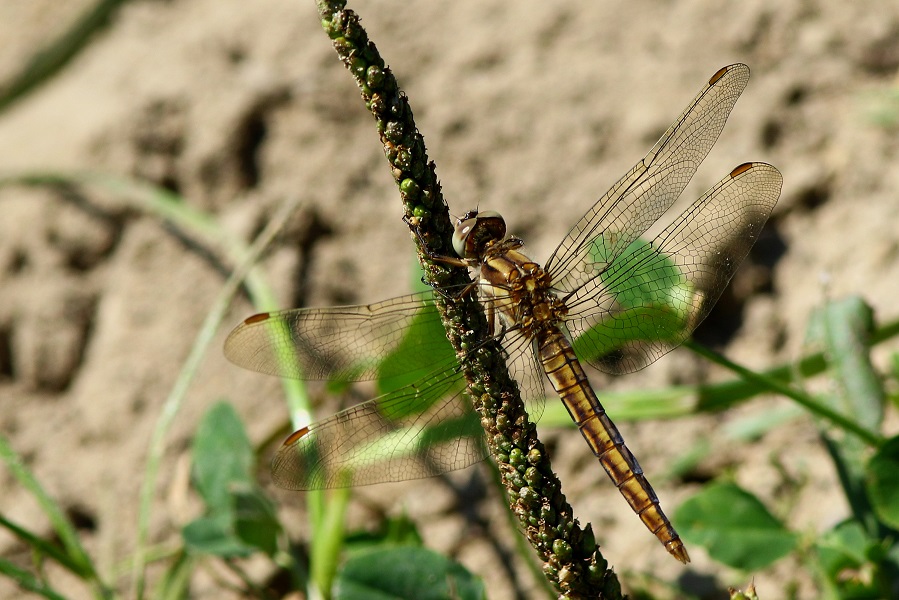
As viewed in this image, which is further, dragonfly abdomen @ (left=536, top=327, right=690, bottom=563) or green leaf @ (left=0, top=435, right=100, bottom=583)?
green leaf @ (left=0, top=435, right=100, bottom=583)

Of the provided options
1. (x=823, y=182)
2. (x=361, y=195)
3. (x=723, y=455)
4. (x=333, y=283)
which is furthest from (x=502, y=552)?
(x=823, y=182)

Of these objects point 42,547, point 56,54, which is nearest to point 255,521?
point 42,547

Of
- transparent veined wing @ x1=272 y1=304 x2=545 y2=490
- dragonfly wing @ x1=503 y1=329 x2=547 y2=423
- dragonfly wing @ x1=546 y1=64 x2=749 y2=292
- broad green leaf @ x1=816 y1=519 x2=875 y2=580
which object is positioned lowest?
broad green leaf @ x1=816 y1=519 x2=875 y2=580

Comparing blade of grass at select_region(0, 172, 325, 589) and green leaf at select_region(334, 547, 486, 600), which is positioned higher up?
blade of grass at select_region(0, 172, 325, 589)

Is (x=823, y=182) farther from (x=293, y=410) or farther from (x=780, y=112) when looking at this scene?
(x=293, y=410)

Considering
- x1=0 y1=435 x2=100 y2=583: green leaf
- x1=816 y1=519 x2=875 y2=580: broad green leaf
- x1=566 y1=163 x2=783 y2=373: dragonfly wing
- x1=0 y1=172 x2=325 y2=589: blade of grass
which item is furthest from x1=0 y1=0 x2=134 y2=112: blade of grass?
x1=816 y1=519 x2=875 y2=580: broad green leaf

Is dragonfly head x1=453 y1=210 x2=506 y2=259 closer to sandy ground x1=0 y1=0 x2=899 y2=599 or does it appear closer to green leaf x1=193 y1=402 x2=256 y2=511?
sandy ground x1=0 y1=0 x2=899 y2=599

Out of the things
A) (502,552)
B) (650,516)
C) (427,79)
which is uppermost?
(427,79)
